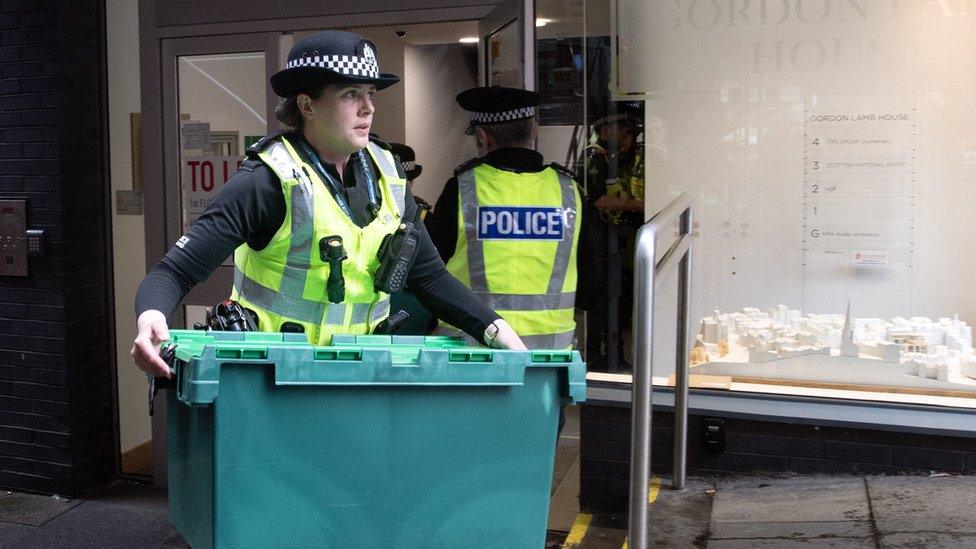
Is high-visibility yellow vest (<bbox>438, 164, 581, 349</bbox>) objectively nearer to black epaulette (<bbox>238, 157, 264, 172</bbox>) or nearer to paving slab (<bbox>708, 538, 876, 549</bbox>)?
paving slab (<bbox>708, 538, 876, 549</bbox>)

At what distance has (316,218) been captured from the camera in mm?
2594

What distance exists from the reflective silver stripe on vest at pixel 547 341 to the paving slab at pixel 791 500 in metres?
0.83

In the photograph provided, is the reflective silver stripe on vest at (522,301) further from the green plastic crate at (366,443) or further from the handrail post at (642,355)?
the green plastic crate at (366,443)

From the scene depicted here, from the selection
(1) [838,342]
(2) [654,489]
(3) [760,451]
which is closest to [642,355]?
(2) [654,489]

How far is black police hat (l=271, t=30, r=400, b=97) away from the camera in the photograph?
8.83 ft

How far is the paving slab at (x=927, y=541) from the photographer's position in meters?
3.36

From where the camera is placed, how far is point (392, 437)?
2.07 meters

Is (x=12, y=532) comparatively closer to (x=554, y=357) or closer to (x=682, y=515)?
(x=682, y=515)

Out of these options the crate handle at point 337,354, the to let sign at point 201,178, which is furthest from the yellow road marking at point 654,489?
the to let sign at point 201,178

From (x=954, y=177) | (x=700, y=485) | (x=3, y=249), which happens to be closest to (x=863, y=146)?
(x=954, y=177)

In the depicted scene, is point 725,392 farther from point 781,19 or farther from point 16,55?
point 16,55

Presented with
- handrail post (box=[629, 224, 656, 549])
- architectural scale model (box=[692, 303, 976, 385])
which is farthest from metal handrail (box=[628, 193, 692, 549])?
architectural scale model (box=[692, 303, 976, 385])

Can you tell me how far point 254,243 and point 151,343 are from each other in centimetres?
58

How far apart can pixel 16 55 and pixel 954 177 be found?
4485mm
